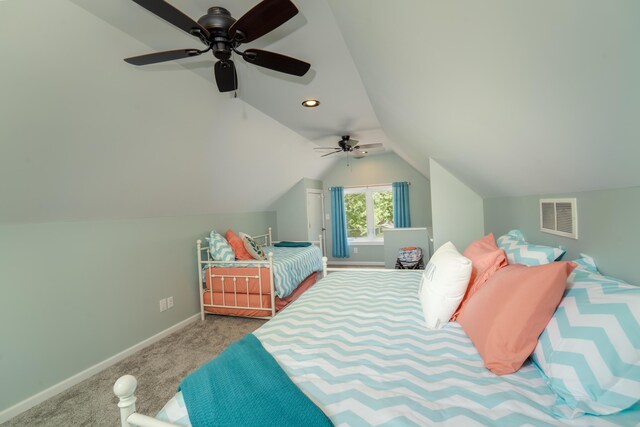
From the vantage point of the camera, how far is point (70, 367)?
89.0 inches

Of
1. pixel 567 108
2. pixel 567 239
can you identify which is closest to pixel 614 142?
pixel 567 108

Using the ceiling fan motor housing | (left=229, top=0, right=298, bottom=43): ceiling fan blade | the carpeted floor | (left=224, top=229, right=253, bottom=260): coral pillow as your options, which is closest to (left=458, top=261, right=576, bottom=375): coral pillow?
(left=229, top=0, right=298, bottom=43): ceiling fan blade

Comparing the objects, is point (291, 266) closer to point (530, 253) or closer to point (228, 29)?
point (530, 253)

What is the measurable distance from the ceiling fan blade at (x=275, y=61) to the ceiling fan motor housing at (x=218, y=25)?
12 cm

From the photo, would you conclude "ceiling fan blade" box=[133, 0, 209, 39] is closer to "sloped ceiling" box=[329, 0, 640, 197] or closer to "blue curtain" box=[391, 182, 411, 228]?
"sloped ceiling" box=[329, 0, 640, 197]

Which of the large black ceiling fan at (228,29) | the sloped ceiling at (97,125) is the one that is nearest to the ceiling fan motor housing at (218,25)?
the large black ceiling fan at (228,29)

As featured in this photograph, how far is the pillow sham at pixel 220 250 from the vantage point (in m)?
3.48

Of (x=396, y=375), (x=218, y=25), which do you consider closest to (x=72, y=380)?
(x=396, y=375)

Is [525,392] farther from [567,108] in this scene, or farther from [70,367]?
[70,367]

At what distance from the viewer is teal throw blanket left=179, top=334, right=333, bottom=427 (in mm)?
790

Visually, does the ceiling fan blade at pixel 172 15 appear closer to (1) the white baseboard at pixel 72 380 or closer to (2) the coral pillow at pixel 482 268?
(2) the coral pillow at pixel 482 268

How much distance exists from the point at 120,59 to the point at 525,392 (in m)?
2.52

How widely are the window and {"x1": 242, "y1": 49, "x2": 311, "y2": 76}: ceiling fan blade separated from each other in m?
4.72

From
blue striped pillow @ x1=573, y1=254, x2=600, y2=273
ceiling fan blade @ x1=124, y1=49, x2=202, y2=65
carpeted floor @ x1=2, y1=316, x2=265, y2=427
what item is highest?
ceiling fan blade @ x1=124, y1=49, x2=202, y2=65
